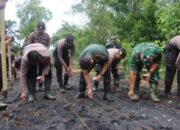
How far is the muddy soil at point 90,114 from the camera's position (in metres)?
5.29

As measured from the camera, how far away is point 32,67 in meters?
7.19

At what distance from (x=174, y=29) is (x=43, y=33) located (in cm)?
397

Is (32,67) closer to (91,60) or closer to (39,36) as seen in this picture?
(91,60)

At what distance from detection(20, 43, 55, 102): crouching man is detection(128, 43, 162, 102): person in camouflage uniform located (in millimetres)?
1672

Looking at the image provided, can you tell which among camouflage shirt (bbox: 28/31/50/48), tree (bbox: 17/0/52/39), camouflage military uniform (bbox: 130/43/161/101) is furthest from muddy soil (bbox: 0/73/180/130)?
tree (bbox: 17/0/52/39)

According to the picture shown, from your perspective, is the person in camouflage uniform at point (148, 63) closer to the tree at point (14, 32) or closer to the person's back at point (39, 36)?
the person's back at point (39, 36)

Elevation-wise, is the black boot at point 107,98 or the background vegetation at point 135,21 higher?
the background vegetation at point 135,21

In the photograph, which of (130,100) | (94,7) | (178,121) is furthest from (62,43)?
(94,7)

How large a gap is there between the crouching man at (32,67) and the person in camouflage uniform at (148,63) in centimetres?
167

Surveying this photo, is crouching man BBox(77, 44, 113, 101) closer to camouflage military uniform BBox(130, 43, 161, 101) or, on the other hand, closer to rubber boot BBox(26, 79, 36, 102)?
camouflage military uniform BBox(130, 43, 161, 101)

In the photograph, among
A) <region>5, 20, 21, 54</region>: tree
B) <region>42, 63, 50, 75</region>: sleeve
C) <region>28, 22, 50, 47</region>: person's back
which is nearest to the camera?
<region>42, 63, 50, 75</region>: sleeve

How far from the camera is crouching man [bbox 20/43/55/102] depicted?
6711 millimetres

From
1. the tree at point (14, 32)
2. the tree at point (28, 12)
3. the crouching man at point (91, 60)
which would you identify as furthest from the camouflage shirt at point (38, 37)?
the tree at point (28, 12)

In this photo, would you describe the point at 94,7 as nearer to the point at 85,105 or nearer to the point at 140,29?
the point at 140,29
